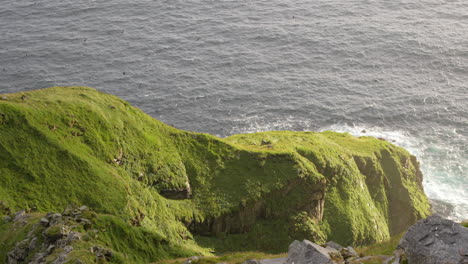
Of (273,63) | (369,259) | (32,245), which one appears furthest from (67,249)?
(273,63)

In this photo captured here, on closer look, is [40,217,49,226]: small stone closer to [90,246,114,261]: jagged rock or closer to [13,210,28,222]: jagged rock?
[13,210,28,222]: jagged rock

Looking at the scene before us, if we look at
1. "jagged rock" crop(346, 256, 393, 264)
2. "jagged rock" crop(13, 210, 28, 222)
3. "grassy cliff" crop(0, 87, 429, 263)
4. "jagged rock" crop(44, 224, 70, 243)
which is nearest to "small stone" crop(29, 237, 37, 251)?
"jagged rock" crop(44, 224, 70, 243)

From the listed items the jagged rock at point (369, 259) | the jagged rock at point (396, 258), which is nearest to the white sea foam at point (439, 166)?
the jagged rock at point (369, 259)

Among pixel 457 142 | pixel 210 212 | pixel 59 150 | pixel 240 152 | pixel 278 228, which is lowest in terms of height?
pixel 457 142

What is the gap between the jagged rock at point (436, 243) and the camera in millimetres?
32375

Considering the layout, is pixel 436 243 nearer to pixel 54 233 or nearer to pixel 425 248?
pixel 425 248

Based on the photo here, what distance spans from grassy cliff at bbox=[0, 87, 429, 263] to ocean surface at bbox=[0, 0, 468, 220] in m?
42.7

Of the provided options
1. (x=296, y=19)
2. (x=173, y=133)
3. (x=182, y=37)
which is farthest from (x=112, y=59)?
(x=173, y=133)

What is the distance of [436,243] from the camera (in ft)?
109

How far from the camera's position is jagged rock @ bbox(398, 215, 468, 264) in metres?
32.4

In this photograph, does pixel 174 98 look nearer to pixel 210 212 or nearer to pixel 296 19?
pixel 296 19

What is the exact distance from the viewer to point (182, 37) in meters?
156

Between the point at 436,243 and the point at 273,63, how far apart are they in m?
112

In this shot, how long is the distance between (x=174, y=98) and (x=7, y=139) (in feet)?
259
